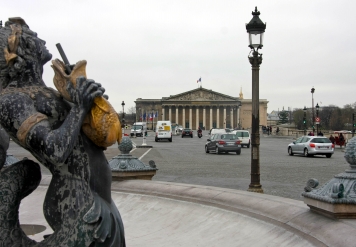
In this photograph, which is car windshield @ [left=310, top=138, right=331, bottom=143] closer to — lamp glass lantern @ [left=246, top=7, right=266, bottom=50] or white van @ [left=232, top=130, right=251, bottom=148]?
white van @ [left=232, top=130, right=251, bottom=148]

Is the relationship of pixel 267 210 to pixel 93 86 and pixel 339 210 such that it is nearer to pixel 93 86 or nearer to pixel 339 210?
pixel 339 210

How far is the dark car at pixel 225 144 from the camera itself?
26.7 metres

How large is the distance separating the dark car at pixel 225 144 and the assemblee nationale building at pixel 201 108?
318ft

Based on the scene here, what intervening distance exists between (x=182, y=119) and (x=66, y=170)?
126 meters

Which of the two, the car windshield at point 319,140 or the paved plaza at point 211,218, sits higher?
the car windshield at point 319,140

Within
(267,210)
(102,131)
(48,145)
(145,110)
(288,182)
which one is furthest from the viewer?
(145,110)

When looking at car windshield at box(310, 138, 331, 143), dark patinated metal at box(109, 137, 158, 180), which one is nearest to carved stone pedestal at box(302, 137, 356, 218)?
dark patinated metal at box(109, 137, 158, 180)

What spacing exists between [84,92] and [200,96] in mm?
126143

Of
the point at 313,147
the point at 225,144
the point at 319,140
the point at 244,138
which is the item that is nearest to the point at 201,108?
the point at 244,138

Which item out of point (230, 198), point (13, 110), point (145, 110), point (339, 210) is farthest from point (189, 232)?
point (145, 110)

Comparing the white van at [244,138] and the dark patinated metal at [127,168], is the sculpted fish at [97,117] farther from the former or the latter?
the white van at [244,138]

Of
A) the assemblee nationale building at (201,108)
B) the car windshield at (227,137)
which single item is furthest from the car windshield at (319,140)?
the assemblee nationale building at (201,108)

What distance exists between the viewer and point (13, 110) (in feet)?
7.26

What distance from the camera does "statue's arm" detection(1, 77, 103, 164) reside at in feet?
7.08
